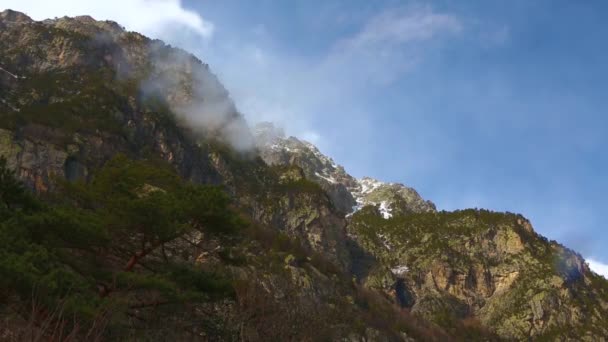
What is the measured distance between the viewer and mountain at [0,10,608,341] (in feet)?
62.0

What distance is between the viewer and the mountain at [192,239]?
1889 cm

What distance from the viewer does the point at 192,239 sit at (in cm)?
2508

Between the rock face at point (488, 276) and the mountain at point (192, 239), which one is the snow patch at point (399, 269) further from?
the rock face at point (488, 276)

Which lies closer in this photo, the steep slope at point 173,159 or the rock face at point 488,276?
the steep slope at point 173,159

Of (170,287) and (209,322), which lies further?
(209,322)

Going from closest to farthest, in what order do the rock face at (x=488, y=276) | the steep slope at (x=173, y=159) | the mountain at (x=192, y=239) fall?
the mountain at (x=192, y=239)
the steep slope at (x=173, y=159)
the rock face at (x=488, y=276)

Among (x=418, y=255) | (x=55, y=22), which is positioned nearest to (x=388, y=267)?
(x=418, y=255)

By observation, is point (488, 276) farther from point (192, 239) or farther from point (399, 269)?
point (192, 239)

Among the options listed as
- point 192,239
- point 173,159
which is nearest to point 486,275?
point 173,159

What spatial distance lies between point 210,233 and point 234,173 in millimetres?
114565

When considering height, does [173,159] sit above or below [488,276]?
below

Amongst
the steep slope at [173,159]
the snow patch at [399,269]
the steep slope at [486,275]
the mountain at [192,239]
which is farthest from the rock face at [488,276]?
the steep slope at [173,159]

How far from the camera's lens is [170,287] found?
18953mm

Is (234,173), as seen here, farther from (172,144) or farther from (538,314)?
(538,314)
